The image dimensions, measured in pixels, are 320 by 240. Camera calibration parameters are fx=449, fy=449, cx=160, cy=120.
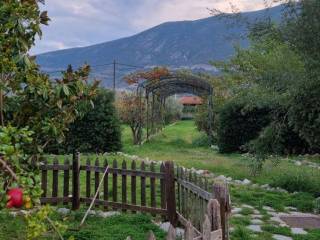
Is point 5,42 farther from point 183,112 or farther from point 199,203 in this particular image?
point 183,112

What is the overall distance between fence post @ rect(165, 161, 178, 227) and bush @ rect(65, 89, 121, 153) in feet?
28.7

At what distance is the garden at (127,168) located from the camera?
11.3ft

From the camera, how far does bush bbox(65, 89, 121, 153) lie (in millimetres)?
14750

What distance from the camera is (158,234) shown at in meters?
5.57

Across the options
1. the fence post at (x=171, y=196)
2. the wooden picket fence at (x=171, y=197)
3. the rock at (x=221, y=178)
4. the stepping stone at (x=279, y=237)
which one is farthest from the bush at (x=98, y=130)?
the stepping stone at (x=279, y=237)

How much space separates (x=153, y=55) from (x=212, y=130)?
15055 centimetres

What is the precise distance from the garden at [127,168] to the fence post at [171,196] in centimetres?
1

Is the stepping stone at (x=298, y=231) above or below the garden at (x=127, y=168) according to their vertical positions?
below

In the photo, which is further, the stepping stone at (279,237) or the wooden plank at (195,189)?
→ the stepping stone at (279,237)

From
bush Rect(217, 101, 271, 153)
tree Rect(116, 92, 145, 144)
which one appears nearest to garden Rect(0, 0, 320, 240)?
bush Rect(217, 101, 271, 153)

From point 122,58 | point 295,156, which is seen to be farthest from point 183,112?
point 122,58

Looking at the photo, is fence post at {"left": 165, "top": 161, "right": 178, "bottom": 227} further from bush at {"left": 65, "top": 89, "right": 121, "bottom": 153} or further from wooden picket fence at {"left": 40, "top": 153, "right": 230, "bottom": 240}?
bush at {"left": 65, "top": 89, "right": 121, "bottom": 153}

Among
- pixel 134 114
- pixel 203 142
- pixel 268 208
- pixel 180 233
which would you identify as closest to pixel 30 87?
pixel 180 233

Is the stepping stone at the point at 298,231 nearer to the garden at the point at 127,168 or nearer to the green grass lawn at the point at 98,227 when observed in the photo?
the garden at the point at 127,168
